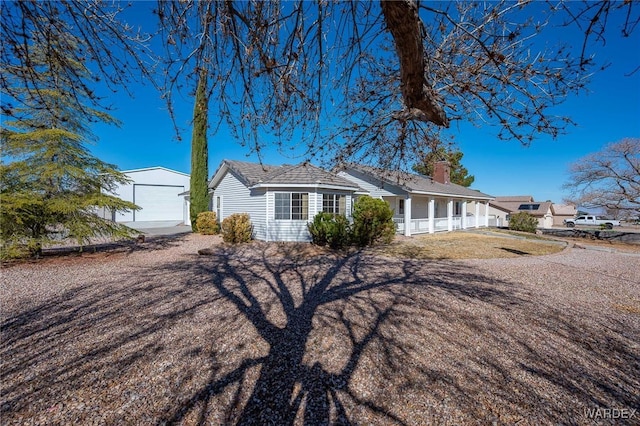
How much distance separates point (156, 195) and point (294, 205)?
19.7 m

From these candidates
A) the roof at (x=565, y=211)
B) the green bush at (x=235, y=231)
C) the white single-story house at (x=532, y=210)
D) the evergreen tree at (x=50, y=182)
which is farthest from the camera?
the roof at (x=565, y=211)

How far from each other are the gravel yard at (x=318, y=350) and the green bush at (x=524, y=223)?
2085 centimetres

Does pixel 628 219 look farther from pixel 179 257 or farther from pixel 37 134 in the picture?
pixel 37 134

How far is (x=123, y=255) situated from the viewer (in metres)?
10.8

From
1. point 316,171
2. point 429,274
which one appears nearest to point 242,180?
point 316,171

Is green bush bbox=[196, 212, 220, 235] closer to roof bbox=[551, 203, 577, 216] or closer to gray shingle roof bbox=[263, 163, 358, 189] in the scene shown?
gray shingle roof bbox=[263, 163, 358, 189]

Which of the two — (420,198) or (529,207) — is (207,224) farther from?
(529,207)

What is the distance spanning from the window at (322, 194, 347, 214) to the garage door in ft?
65.1

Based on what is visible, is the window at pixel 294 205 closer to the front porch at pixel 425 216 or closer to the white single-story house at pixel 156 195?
the front porch at pixel 425 216

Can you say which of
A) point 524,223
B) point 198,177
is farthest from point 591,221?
point 198,177

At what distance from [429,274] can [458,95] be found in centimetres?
542

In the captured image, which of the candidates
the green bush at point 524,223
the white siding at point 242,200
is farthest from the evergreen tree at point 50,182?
the green bush at point 524,223

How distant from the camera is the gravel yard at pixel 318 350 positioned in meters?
2.61

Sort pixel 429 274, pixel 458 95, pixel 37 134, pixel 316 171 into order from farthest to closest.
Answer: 1. pixel 316 171
2. pixel 37 134
3. pixel 429 274
4. pixel 458 95
